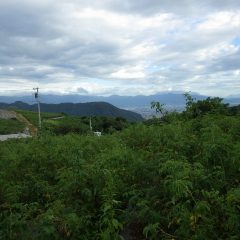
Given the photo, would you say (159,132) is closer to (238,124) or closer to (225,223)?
(238,124)

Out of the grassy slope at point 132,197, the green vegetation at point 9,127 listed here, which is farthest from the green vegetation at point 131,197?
the green vegetation at point 9,127

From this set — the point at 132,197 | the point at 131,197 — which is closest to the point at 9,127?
the point at 131,197

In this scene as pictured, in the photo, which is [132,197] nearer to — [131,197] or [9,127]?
[131,197]

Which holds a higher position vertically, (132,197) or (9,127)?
(132,197)

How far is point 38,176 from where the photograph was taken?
29.7ft

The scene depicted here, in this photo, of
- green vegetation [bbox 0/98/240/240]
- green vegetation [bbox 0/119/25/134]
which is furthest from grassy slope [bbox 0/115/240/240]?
green vegetation [bbox 0/119/25/134]

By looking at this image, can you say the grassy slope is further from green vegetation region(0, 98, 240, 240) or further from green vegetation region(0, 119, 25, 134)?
green vegetation region(0, 119, 25, 134)

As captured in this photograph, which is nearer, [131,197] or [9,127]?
[131,197]

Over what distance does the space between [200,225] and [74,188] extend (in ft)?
8.14

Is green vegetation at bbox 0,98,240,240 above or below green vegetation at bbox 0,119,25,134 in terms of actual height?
above

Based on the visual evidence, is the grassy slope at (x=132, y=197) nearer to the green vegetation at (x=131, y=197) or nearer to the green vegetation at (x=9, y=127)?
the green vegetation at (x=131, y=197)

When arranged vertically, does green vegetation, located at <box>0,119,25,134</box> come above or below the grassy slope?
below

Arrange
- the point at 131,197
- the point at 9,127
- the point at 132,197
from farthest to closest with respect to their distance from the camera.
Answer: the point at 9,127
the point at 131,197
the point at 132,197

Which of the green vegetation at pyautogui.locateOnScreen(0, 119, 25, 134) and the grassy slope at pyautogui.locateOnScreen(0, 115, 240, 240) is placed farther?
the green vegetation at pyautogui.locateOnScreen(0, 119, 25, 134)
